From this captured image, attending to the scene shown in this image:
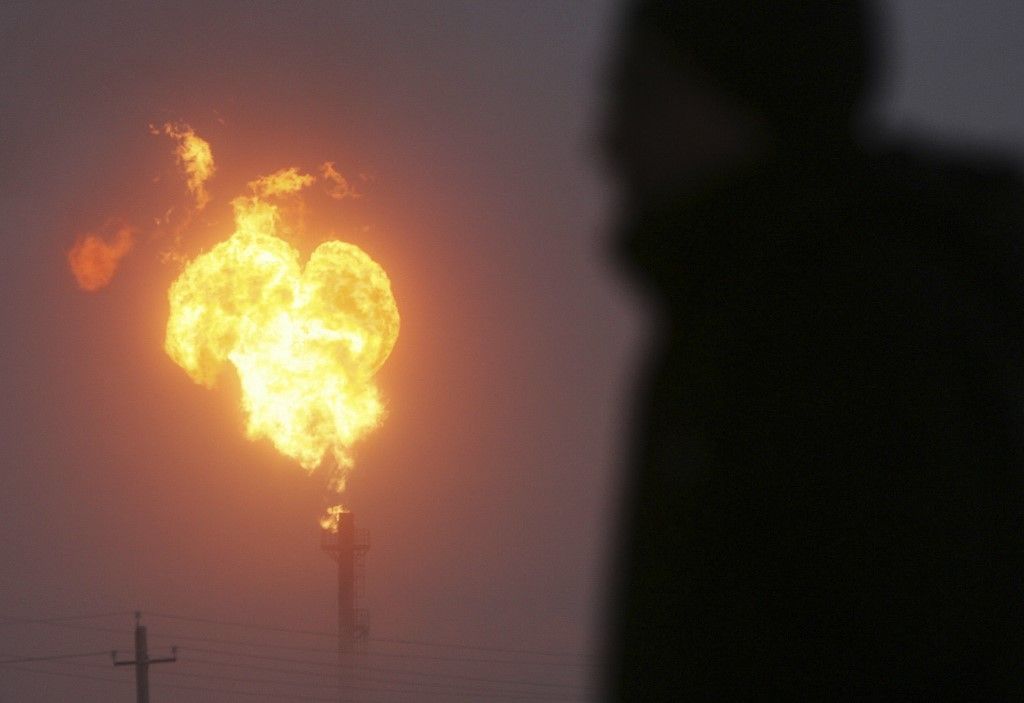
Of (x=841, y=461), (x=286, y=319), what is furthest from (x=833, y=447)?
(x=286, y=319)

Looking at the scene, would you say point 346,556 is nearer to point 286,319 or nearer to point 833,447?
point 286,319

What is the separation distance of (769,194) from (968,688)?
0.67 meters

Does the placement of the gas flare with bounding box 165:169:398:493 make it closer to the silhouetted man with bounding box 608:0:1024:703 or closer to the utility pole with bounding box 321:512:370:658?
the utility pole with bounding box 321:512:370:658

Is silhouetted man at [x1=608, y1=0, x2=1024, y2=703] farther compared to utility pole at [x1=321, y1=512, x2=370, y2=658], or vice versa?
utility pole at [x1=321, y1=512, x2=370, y2=658]

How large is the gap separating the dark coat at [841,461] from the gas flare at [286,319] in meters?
37.4

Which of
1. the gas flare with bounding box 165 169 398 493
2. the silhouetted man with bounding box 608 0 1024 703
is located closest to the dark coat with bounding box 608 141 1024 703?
the silhouetted man with bounding box 608 0 1024 703

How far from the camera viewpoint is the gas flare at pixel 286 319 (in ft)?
131

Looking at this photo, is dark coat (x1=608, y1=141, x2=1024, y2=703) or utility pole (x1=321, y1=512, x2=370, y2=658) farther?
utility pole (x1=321, y1=512, x2=370, y2=658)

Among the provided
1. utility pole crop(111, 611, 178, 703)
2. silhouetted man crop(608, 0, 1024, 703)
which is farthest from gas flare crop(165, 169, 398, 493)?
silhouetted man crop(608, 0, 1024, 703)

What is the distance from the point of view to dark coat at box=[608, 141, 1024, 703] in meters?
2.19

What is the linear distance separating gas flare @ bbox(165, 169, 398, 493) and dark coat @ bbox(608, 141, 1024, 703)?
37360 mm

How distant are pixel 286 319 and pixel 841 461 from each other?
39.3m

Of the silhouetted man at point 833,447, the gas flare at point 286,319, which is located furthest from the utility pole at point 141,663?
the silhouetted man at point 833,447

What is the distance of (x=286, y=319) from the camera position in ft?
135
